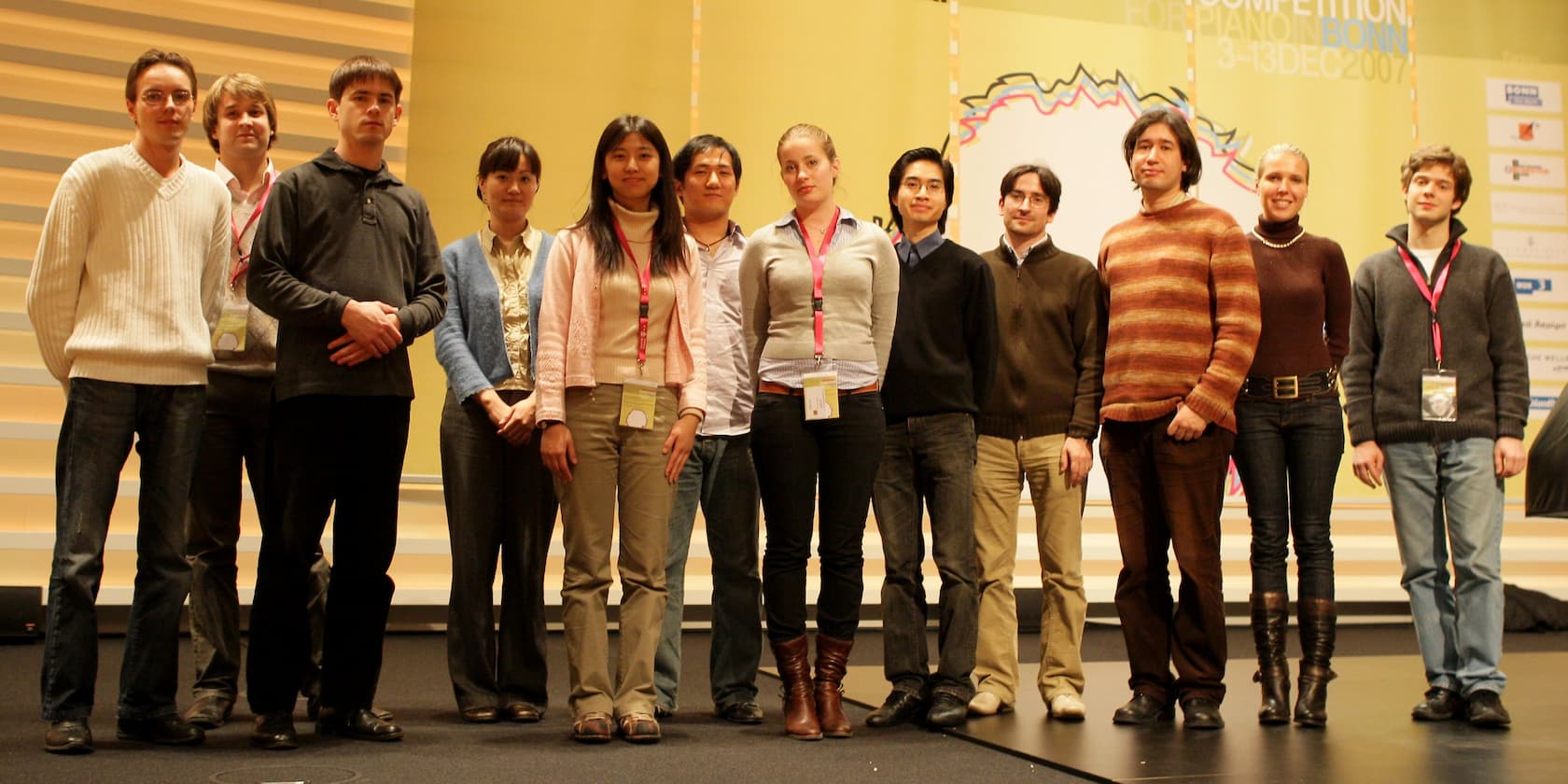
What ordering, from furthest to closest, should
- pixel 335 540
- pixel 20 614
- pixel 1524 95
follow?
pixel 1524 95
pixel 20 614
pixel 335 540

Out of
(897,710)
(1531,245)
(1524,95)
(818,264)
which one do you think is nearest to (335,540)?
(818,264)

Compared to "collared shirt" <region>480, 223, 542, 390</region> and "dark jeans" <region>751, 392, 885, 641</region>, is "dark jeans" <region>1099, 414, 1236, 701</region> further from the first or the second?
"collared shirt" <region>480, 223, 542, 390</region>

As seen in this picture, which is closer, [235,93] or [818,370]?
[818,370]

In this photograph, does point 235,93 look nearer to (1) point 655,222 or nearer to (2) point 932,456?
(1) point 655,222

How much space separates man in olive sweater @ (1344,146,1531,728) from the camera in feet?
10.7

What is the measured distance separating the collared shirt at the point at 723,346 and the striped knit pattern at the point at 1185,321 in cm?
98

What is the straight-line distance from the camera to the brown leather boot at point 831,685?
2.98 metres

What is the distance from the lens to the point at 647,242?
304cm

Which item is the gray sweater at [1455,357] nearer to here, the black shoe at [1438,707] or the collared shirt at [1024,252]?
the black shoe at [1438,707]

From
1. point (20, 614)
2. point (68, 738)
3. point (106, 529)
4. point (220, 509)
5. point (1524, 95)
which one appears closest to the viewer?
point (68, 738)

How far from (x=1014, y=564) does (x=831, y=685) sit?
0.65m

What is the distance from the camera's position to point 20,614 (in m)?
4.58

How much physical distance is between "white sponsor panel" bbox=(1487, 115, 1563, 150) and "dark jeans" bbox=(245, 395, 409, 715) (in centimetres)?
639

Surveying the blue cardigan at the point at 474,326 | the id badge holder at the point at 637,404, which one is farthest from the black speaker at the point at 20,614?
the id badge holder at the point at 637,404
